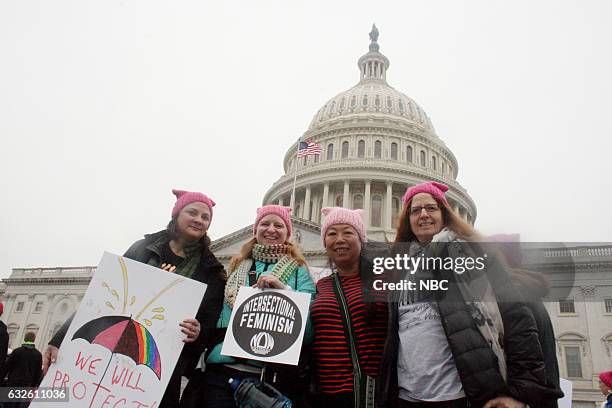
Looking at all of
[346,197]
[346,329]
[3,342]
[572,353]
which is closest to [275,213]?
[346,329]

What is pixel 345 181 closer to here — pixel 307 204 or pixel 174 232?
pixel 307 204

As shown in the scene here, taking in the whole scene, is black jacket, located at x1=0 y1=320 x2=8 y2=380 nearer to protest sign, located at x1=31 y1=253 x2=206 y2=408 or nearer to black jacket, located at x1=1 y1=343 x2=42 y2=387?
black jacket, located at x1=1 y1=343 x2=42 y2=387

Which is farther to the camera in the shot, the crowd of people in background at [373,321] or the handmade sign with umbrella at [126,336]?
the handmade sign with umbrella at [126,336]

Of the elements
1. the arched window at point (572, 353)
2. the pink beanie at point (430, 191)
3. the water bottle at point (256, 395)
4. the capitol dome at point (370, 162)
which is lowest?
the water bottle at point (256, 395)

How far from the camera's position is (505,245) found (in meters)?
3.69

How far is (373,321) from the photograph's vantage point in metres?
4.15

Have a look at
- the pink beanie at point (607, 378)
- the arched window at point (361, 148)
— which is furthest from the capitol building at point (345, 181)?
the pink beanie at point (607, 378)

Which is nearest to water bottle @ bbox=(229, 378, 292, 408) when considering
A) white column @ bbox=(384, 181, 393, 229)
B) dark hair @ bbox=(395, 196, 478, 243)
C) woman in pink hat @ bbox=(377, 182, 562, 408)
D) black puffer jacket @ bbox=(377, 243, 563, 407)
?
woman in pink hat @ bbox=(377, 182, 562, 408)

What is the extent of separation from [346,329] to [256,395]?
3.02 ft

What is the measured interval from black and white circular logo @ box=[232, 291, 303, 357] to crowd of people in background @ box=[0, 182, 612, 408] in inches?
6.2

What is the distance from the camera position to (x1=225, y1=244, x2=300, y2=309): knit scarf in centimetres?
449

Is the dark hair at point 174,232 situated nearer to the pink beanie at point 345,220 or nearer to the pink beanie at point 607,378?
the pink beanie at point 345,220

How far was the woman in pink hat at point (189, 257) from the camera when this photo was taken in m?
4.41

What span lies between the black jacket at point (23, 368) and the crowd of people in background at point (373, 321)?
18.7 feet
